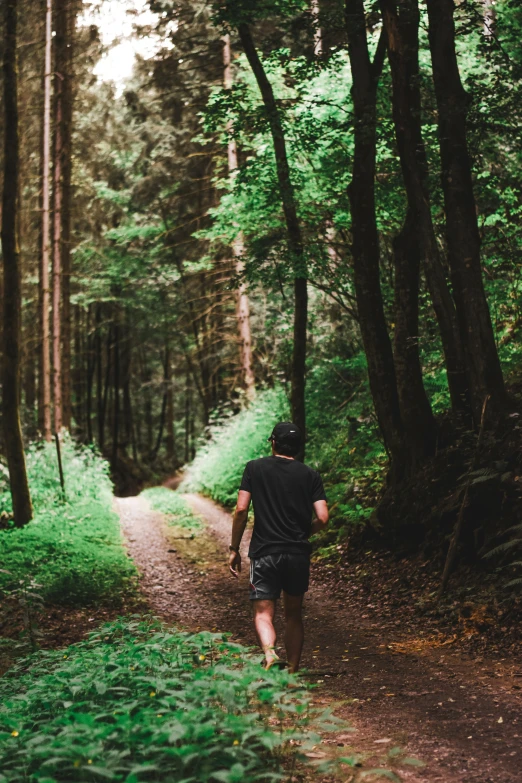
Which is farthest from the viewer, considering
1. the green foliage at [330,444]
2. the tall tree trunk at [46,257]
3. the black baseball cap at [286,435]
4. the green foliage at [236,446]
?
the tall tree trunk at [46,257]

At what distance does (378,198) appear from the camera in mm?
12383

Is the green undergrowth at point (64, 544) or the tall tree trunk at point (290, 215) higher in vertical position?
the tall tree trunk at point (290, 215)

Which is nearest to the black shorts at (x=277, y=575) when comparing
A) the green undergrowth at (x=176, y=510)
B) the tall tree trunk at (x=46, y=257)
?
the green undergrowth at (x=176, y=510)

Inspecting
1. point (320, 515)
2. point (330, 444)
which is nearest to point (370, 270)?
point (330, 444)

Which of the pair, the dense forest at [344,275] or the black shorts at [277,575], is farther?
the dense forest at [344,275]

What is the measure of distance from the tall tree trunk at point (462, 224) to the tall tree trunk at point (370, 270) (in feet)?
5.94

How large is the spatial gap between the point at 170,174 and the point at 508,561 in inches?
877

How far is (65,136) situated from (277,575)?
1982 cm

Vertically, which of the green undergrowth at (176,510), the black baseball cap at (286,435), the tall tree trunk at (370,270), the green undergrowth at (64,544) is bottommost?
the green undergrowth at (176,510)

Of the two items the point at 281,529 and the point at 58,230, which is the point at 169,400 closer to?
the point at 58,230

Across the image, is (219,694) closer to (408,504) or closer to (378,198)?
(408,504)

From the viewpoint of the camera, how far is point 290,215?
13.3 m

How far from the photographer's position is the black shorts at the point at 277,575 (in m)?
4.98

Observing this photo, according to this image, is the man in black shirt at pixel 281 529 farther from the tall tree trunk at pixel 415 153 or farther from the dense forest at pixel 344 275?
the tall tree trunk at pixel 415 153
